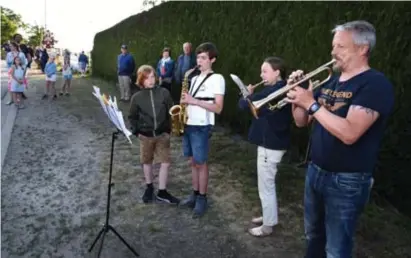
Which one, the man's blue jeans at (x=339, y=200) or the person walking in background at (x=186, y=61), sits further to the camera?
the person walking in background at (x=186, y=61)

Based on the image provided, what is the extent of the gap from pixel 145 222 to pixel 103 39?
63.9ft

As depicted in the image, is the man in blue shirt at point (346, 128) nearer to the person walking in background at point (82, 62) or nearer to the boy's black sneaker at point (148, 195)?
the boy's black sneaker at point (148, 195)

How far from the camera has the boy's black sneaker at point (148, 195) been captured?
482cm

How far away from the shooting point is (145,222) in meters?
4.29

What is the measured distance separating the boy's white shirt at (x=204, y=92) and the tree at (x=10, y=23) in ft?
193

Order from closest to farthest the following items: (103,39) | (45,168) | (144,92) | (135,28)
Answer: (144,92) < (45,168) < (135,28) < (103,39)

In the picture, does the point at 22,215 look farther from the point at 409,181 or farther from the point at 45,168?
the point at 409,181

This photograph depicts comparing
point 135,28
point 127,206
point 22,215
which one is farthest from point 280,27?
point 135,28

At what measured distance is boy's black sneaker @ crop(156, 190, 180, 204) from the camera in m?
4.78

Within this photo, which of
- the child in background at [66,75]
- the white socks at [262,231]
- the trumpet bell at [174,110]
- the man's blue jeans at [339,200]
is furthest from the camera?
the child in background at [66,75]

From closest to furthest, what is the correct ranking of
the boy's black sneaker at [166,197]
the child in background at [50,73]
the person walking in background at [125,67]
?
the boy's black sneaker at [166,197]
the child in background at [50,73]
the person walking in background at [125,67]

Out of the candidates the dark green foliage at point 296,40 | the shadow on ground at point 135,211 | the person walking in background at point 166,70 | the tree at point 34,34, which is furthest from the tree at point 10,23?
the shadow on ground at point 135,211

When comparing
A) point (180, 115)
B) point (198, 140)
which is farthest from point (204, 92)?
point (198, 140)

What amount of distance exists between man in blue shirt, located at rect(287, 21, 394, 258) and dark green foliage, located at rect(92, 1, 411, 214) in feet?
7.13
